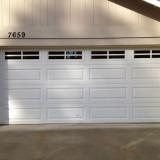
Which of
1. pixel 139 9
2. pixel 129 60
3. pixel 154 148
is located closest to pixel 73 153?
pixel 154 148

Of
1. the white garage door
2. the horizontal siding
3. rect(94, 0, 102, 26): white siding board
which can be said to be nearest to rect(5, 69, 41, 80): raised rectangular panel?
the white garage door

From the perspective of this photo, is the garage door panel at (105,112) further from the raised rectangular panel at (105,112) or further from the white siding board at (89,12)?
the white siding board at (89,12)

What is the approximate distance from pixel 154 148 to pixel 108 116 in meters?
2.23

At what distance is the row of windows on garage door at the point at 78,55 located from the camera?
22.9 ft

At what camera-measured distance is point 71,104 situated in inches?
277

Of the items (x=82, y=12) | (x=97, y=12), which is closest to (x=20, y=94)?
(x=82, y=12)

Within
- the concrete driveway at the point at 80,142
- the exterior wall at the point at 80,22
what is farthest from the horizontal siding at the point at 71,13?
the concrete driveway at the point at 80,142

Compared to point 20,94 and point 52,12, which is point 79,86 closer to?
point 20,94

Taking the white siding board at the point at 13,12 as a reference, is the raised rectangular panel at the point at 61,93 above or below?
below

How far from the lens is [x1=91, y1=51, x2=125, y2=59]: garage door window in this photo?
7.05m

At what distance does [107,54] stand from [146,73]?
1256 millimetres

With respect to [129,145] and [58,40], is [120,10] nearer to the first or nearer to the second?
[58,40]

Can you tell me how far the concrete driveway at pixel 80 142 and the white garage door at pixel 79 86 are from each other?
386mm

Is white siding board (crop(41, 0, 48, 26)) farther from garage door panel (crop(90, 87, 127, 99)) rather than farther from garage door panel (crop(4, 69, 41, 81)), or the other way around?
garage door panel (crop(90, 87, 127, 99))
